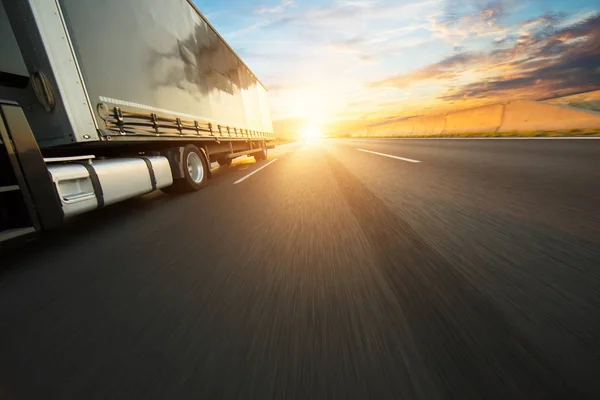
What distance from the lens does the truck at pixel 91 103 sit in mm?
2758

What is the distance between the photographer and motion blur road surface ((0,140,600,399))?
3.57ft

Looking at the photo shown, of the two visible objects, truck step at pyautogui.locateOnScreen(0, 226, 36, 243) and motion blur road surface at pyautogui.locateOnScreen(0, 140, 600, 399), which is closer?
motion blur road surface at pyautogui.locateOnScreen(0, 140, 600, 399)

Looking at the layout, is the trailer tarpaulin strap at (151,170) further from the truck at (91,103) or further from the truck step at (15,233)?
the truck step at (15,233)

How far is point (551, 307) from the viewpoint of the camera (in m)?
1.41

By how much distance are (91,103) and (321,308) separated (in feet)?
13.5

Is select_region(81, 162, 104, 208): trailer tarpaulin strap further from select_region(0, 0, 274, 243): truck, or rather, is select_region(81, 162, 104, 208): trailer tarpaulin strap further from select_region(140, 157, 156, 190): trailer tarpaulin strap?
select_region(140, 157, 156, 190): trailer tarpaulin strap

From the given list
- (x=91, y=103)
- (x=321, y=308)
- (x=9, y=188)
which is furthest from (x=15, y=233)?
Result: (x=321, y=308)

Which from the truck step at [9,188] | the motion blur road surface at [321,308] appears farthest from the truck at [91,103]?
the motion blur road surface at [321,308]

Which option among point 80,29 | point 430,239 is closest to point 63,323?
point 430,239

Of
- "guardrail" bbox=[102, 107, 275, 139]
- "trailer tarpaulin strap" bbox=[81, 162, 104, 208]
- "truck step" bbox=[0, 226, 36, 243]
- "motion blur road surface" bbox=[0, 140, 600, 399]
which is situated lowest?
"motion blur road surface" bbox=[0, 140, 600, 399]

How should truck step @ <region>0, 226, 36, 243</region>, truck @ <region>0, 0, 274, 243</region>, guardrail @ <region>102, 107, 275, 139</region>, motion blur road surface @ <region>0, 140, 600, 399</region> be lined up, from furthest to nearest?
guardrail @ <region>102, 107, 275, 139</region>, truck @ <region>0, 0, 274, 243</region>, truck step @ <region>0, 226, 36, 243</region>, motion blur road surface @ <region>0, 140, 600, 399</region>

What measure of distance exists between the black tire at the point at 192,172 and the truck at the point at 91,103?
0.10 feet

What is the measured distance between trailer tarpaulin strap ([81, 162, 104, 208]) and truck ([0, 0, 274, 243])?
0.01m

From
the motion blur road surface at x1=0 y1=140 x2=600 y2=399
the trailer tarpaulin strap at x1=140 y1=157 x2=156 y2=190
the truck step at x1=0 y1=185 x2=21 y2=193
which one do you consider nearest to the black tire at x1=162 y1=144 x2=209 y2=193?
the trailer tarpaulin strap at x1=140 y1=157 x2=156 y2=190
